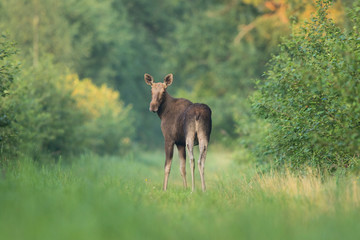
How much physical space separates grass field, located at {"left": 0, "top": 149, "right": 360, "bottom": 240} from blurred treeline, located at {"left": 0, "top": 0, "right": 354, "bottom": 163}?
847cm

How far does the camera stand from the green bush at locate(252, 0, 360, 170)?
7754 mm

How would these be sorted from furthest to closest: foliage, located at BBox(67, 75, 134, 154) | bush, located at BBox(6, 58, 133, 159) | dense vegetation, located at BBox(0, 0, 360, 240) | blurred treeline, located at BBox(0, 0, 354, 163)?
1. foliage, located at BBox(67, 75, 134, 154)
2. blurred treeline, located at BBox(0, 0, 354, 163)
3. bush, located at BBox(6, 58, 133, 159)
4. dense vegetation, located at BBox(0, 0, 360, 240)

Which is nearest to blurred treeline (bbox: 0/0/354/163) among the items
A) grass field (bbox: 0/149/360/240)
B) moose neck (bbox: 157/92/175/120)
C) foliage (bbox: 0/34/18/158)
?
foliage (bbox: 0/34/18/158)

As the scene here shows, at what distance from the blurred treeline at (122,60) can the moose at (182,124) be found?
620cm

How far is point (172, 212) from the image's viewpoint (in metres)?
7.23

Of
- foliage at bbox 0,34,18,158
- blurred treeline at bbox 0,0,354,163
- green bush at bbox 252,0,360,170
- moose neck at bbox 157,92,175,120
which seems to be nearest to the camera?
green bush at bbox 252,0,360,170

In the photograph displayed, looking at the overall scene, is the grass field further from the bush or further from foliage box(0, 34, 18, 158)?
the bush

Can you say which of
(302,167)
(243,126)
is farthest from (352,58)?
(243,126)

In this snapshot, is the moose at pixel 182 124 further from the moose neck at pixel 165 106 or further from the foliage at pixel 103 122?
the foliage at pixel 103 122

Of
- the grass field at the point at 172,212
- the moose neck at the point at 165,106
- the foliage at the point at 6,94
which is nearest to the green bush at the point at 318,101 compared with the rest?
the grass field at the point at 172,212

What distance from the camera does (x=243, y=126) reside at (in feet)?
62.6

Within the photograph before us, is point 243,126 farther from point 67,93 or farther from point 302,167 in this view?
point 302,167

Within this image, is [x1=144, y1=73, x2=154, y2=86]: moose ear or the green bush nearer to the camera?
the green bush

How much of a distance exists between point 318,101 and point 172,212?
384 centimetres
